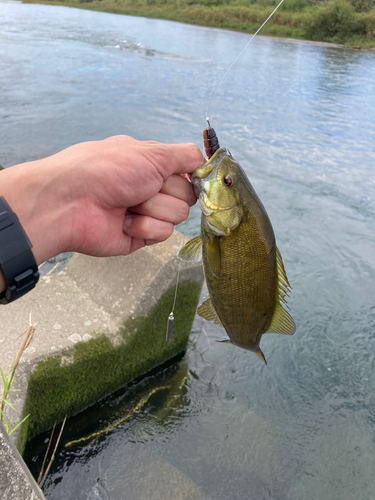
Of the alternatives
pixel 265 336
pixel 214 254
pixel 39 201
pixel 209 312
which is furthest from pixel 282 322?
pixel 265 336

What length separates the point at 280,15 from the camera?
37.5 m

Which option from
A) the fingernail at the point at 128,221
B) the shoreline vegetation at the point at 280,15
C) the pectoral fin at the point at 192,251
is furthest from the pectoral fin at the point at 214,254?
the shoreline vegetation at the point at 280,15

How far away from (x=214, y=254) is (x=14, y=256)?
99 centimetres

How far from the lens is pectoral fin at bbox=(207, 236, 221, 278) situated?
85.4 inches

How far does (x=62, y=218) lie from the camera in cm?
208

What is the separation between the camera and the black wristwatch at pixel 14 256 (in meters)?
1.73

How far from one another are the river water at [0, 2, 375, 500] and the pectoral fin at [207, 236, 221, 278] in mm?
1883

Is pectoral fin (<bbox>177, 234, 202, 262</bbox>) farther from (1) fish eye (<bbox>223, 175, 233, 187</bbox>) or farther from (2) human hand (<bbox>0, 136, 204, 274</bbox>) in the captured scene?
(1) fish eye (<bbox>223, 175, 233, 187</bbox>)

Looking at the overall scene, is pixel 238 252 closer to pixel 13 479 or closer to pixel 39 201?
pixel 39 201

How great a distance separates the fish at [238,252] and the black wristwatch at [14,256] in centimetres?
88

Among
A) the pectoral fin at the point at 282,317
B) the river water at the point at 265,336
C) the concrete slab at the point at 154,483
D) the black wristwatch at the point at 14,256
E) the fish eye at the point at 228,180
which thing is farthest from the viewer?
the river water at the point at 265,336

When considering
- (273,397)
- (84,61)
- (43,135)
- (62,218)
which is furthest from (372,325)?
(84,61)

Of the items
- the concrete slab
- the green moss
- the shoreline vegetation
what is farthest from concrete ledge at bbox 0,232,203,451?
the shoreline vegetation

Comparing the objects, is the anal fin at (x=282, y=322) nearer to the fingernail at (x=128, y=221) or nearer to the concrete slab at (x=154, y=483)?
the fingernail at (x=128, y=221)
